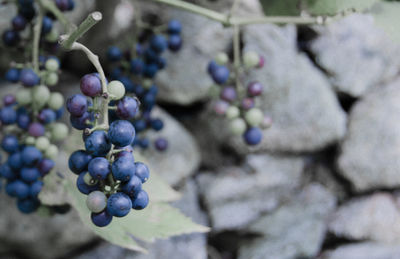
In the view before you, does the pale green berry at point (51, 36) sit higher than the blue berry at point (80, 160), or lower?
lower

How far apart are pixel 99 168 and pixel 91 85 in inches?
2.7

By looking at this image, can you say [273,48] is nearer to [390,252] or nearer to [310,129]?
[310,129]

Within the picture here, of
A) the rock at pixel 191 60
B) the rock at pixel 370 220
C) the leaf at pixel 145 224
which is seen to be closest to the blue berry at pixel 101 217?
the leaf at pixel 145 224

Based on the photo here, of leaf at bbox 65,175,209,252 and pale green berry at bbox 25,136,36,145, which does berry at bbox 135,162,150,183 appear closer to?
leaf at bbox 65,175,209,252

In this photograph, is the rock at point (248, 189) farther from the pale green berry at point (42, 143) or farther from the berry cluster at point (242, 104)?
the pale green berry at point (42, 143)

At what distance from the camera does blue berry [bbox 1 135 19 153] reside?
0.58m

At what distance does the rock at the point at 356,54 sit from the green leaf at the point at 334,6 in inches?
20.0

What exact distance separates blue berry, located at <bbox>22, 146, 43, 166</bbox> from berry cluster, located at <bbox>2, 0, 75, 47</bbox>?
19cm

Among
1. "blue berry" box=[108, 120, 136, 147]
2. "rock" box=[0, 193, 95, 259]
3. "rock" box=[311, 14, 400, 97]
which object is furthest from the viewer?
"rock" box=[311, 14, 400, 97]

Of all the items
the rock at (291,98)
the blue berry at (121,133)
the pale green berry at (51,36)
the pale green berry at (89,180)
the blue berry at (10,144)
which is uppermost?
the blue berry at (121,133)

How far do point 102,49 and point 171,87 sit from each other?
0.19 meters

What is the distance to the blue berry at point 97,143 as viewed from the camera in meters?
0.33

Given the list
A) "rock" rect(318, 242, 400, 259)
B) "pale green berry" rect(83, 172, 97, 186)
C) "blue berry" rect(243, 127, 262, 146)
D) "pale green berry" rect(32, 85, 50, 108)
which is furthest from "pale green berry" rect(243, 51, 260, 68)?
"rock" rect(318, 242, 400, 259)

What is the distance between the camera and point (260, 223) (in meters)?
1.06
